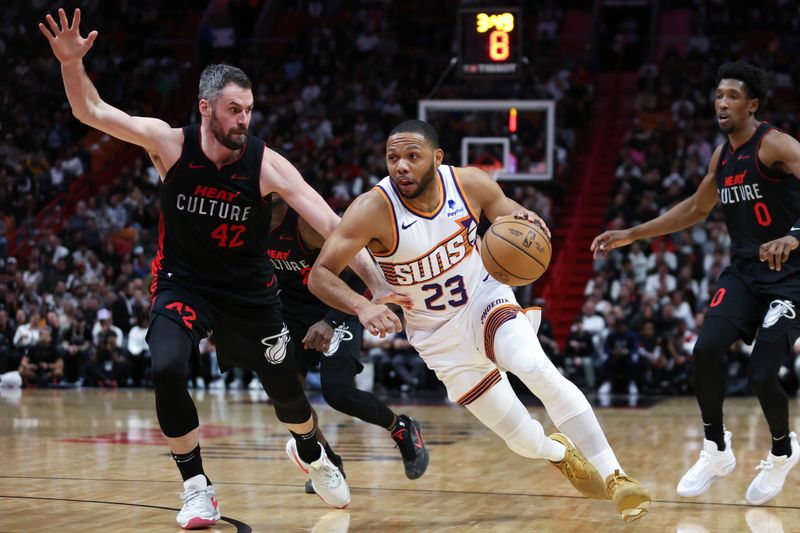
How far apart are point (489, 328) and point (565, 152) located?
51.6ft

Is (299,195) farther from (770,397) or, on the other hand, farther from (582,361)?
(582,361)

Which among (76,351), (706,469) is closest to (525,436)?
(706,469)

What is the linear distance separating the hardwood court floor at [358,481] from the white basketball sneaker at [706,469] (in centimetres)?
7

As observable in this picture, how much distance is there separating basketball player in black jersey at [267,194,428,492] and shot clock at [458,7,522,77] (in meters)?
8.51

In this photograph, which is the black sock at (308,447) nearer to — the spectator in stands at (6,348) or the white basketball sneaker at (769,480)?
the white basketball sneaker at (769,480)

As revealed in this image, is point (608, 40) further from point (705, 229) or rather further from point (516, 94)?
point (705, 229)

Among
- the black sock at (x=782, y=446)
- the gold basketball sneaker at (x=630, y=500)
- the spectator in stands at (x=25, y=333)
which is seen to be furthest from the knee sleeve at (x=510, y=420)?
the spectator in stands at (x=25, y=333)

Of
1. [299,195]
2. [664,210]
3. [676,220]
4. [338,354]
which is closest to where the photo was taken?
[299,195]

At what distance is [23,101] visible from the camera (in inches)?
901

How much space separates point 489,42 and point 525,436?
1061 cm

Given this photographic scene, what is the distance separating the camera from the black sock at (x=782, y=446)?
245 inches

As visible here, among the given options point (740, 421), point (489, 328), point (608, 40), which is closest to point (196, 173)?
point (489, 328)

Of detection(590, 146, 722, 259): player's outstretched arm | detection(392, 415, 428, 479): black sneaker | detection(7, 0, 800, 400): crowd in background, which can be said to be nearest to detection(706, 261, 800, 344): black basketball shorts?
detection(590, 146, 722, 259): player's outstretched arm

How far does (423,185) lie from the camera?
5.70 metres
